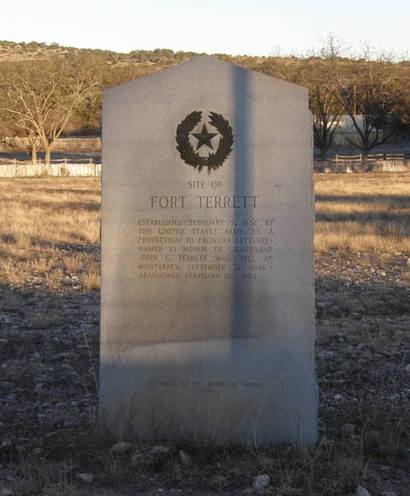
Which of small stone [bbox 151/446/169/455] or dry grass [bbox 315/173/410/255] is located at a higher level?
dry grass [bbox 315/173/410/255]

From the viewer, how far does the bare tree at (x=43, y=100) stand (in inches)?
2520

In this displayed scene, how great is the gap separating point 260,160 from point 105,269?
1.23m

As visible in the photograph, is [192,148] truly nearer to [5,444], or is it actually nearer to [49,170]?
[5,444]

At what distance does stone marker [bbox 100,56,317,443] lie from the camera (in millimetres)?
5766

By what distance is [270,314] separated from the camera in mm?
5777

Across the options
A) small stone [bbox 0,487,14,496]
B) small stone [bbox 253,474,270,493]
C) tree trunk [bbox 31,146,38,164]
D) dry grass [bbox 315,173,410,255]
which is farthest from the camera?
tree trunk [bbox 31,146,38,164]

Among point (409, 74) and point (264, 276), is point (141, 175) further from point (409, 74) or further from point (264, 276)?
point (409, 74)

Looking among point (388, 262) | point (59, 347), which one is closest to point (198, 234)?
point (59, 347)

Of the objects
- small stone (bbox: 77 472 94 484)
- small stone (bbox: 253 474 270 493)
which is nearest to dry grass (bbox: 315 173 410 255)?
small stone (bbox: 253 474 270 493)

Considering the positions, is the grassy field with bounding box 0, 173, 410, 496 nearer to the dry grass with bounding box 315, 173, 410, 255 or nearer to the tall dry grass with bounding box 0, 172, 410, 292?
the tall dry grass with bounding box 0, 172, 410, 292

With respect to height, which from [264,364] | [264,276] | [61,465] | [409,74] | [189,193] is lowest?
[61,465]

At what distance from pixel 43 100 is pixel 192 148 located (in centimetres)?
6131

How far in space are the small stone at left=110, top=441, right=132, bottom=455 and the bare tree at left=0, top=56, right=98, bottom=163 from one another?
57.4 metres

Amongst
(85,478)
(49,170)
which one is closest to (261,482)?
(85,478)
